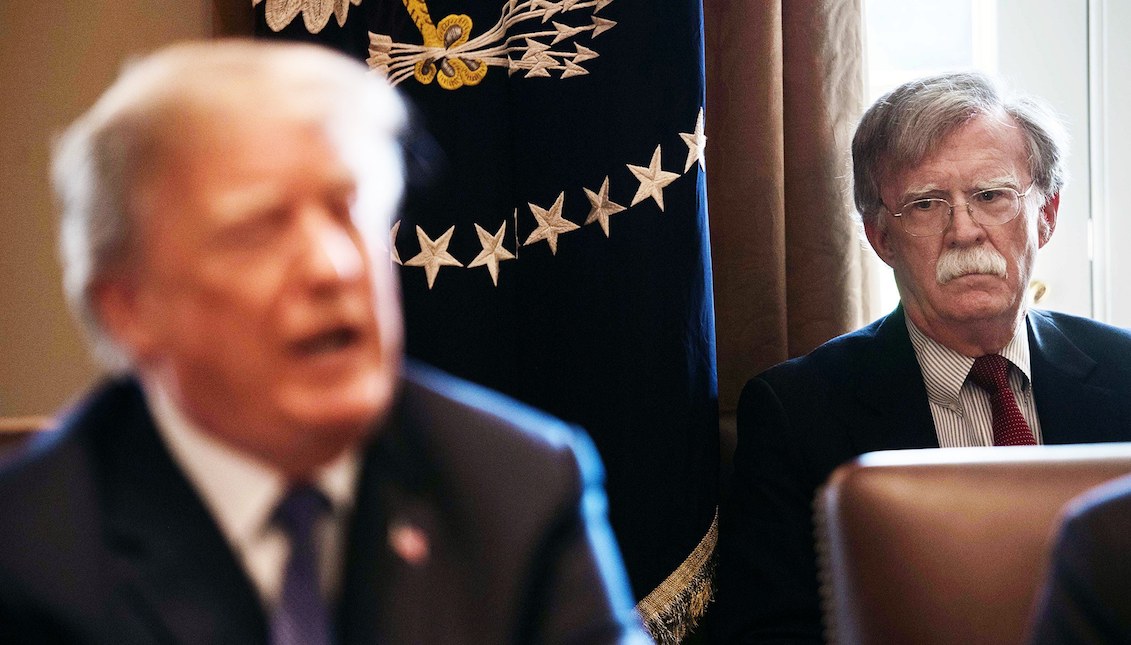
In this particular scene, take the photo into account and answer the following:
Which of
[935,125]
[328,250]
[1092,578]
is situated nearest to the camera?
[328,250]

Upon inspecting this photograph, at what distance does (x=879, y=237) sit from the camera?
187 centimetres

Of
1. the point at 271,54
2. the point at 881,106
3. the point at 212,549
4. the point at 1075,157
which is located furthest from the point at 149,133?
the point at 1075,157

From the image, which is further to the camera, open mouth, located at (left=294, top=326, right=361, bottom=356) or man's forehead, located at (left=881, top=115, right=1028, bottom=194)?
man's forehead, located at (left=881, top=115, right=1028, bottom=194)

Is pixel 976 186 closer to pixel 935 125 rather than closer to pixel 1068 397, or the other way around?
→ pixel 935 125

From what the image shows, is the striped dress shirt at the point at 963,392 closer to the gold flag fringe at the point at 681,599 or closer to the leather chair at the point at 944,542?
the gold flag fringe at the point at 681,599

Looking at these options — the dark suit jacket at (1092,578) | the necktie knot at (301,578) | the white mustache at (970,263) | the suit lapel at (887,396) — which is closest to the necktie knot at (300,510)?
the necktie knot at (301,578)

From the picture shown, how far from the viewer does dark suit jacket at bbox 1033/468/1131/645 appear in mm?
731

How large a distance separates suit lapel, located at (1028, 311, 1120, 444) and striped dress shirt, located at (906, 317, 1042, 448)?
2 cm

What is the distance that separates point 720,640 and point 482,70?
92cm

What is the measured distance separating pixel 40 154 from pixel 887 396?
144cm

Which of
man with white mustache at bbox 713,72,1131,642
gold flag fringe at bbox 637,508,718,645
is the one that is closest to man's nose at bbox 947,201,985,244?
man with white mustache at bbox 713,72,1131,642

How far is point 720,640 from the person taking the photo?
1.64 m

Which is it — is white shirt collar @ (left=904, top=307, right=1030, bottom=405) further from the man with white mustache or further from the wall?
the wall

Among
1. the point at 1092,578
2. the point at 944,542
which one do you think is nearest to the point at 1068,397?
the point at 944,542
